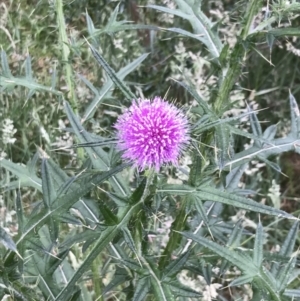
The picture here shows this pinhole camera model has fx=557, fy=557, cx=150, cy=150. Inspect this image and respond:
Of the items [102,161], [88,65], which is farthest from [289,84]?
[102,161]

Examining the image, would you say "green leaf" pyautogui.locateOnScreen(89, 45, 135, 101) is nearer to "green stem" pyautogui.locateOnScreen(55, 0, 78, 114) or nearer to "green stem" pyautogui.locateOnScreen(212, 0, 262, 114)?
"green stem" pyautogui.locateOnScreen(212, 0, 262, 114)

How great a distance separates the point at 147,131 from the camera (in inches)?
39.5

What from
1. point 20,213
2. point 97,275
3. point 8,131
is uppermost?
point 20,213

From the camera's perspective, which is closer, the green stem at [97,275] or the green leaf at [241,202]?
the green leaf at [241,202]

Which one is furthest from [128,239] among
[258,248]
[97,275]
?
[97,275]

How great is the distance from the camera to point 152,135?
1.01m

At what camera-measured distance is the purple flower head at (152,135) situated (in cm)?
99

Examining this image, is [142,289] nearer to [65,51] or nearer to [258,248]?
[258,248]

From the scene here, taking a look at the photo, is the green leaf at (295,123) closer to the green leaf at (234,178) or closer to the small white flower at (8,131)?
the green leaf at (234,178)

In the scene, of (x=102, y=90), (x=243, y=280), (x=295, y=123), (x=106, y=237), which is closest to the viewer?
(x=106, y=237)

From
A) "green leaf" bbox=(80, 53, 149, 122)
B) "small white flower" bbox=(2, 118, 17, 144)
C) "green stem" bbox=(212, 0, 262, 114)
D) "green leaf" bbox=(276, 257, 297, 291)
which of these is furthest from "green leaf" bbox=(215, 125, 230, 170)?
"small white flower" bbox=(2, 118, 17, 144)

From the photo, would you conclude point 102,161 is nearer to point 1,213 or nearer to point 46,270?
point 46,270

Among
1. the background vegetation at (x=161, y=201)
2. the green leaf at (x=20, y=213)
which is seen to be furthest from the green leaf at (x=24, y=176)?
the green leaf at (x=20, y=213)

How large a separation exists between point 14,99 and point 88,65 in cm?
50
